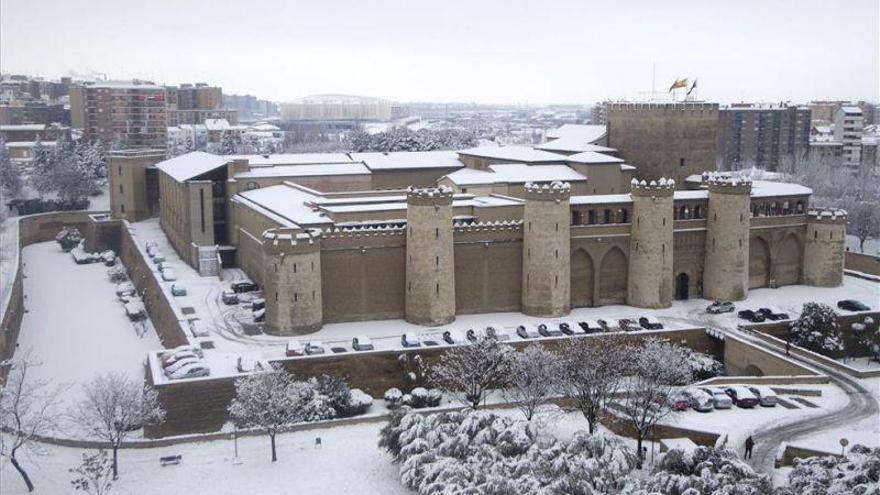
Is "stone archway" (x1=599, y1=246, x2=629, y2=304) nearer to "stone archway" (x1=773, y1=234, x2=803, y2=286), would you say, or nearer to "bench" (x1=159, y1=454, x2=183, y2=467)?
"stone archway" (x1=773, y1=234, x2=803, y2=286)

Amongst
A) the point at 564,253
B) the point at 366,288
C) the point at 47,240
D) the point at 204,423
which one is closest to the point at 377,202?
the point at 366,288

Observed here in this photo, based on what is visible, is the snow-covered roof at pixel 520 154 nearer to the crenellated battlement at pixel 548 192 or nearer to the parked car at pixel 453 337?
the crenellated battlement at pixel 548 192

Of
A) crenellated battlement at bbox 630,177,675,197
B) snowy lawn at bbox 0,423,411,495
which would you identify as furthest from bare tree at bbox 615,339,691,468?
crenellated battlement at bbox 630,177,675,197

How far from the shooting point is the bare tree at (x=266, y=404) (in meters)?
29.2

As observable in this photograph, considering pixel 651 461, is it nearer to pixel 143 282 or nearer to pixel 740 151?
pixel 143 282

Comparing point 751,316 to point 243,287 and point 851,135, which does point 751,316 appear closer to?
point 243,287

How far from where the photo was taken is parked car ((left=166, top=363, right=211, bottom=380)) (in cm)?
3269

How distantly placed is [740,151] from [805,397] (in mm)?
A: 72090

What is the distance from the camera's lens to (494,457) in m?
26.4

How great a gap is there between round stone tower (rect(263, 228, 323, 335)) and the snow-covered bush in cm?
1078

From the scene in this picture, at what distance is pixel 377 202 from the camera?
46.8 m

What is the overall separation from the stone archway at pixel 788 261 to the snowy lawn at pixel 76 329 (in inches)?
1259

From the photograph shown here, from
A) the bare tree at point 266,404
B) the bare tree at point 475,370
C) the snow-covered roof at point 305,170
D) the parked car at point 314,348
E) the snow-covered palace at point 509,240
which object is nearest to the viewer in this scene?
the bare tree at point 266,404

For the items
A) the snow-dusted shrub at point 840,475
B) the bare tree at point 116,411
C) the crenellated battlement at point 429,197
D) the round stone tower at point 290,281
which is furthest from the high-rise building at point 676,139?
the bare tree at point 116,411
